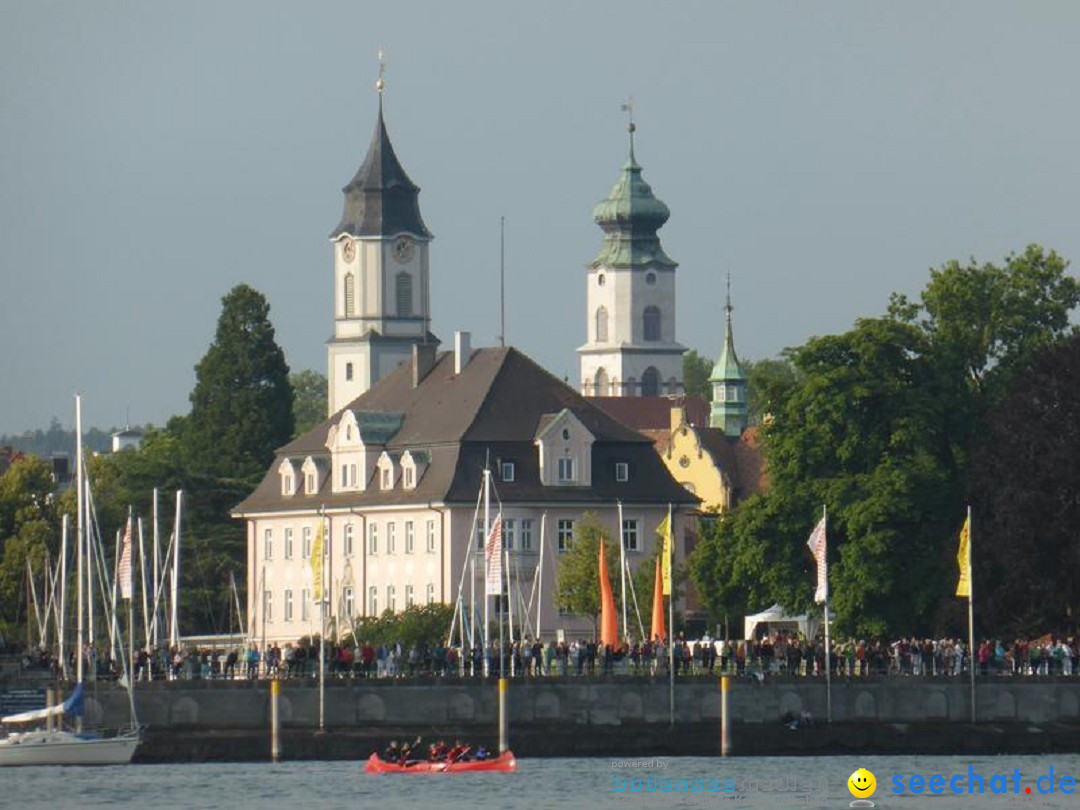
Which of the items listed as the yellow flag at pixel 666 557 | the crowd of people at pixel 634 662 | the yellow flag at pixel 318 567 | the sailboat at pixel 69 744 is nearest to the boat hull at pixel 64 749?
the sailboat at pixel 69 744

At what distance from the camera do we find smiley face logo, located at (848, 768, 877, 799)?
3644 inches

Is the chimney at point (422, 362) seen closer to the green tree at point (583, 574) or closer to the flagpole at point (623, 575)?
the green tree at point (583, 574)

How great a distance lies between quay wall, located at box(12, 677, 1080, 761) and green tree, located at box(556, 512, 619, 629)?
A: 2684cm

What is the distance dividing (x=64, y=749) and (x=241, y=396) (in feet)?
245

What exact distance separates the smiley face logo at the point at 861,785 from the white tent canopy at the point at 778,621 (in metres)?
29.8

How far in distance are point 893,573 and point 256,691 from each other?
21456mm

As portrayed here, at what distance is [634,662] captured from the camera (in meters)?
111

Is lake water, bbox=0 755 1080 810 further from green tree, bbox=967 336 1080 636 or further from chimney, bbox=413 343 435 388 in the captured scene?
chimney, bbox=413 343 435 388

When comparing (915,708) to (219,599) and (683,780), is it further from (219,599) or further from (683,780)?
(219,599)

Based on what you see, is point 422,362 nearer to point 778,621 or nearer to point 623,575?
point 778,621

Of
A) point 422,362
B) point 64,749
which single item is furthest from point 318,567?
point 422,362

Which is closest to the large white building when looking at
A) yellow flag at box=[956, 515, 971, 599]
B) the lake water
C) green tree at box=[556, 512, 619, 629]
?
green tree at box=[556, 512, 619, 629]

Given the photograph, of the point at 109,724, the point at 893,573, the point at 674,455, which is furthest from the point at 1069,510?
the point at 674,455

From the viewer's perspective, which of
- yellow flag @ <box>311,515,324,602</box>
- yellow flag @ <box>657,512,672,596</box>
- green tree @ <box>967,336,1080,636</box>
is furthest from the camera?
green tree @ <box>967,336,1080,636</box>
